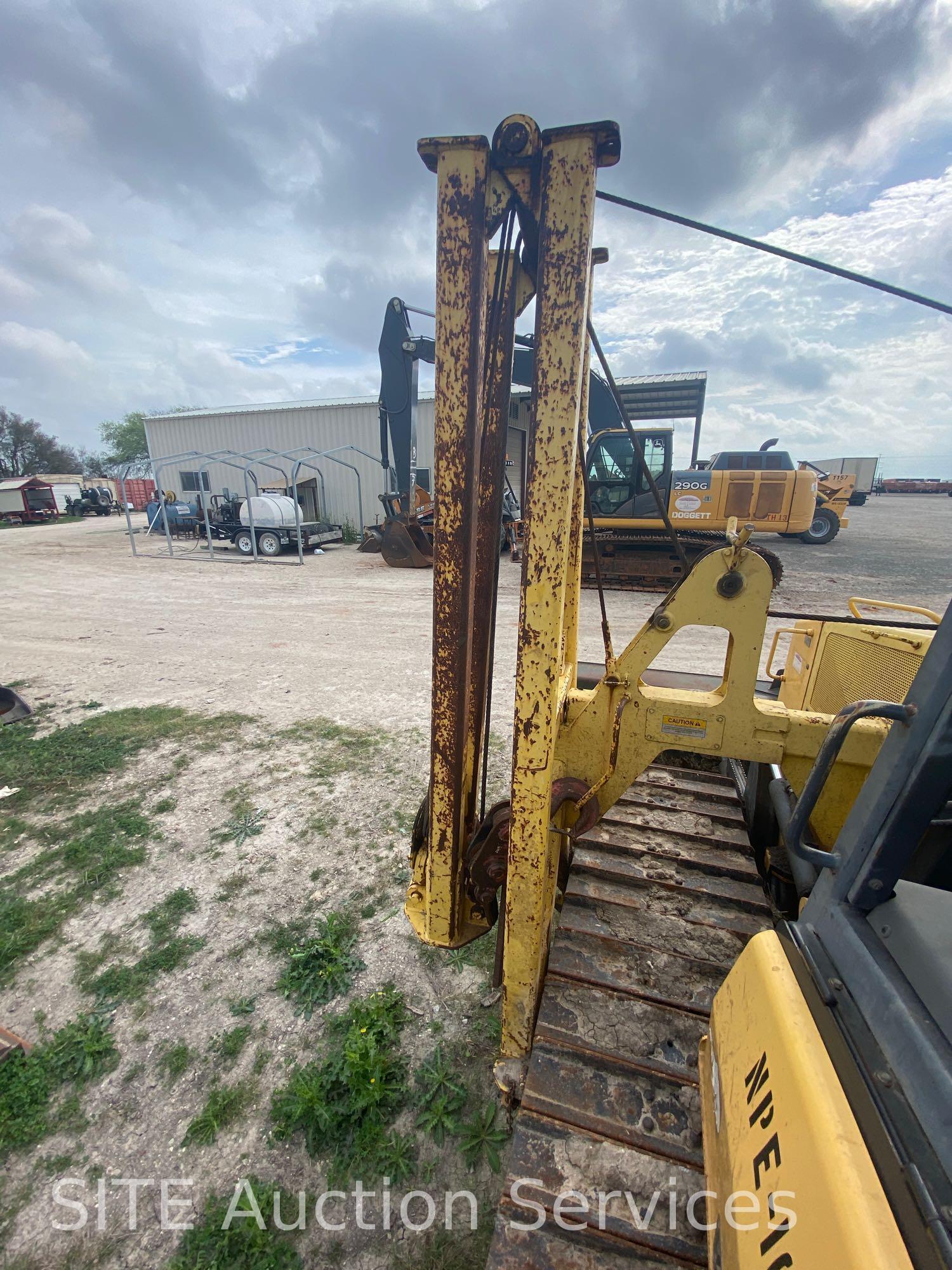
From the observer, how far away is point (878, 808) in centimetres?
125

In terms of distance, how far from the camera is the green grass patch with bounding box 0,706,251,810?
4527mm

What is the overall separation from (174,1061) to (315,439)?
81.4 feet

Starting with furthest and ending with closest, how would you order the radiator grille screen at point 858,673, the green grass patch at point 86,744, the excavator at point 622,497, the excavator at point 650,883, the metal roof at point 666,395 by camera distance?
the metal roof at point 666,395 < the excavator at point 622,497 < the green grass patch at point 86,744 < the radiator grille screen at point 858,673 < the excavator at point 650,883

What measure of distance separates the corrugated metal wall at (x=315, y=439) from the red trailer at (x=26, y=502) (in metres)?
11.5

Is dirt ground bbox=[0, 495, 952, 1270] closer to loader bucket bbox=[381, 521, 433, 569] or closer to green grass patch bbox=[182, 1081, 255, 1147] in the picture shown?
green grass patch bbox=[182, 1081, 255, 1147]

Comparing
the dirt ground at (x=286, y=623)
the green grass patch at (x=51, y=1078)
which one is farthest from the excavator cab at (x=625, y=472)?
the green grass patch at (x=51, y=1078)

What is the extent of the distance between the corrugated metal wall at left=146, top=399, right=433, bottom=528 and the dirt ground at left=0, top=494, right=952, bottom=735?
697cm

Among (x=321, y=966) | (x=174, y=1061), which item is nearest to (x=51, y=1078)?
(x=174, y=1061)

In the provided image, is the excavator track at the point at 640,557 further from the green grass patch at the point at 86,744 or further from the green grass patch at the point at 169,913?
the green grass patch at the point at 169,913

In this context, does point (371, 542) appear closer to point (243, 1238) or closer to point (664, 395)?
point (664, 395)

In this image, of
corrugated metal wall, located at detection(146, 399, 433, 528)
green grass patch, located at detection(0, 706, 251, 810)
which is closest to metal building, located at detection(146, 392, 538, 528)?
corrugated metal wall, located at detection(146, 399, 433, 528)

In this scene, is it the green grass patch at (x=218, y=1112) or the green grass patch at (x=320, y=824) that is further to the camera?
the green grass patch at (x=320, y=824)

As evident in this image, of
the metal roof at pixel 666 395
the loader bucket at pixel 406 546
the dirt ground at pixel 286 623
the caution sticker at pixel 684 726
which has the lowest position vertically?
the dirt ground at pixel 286 623

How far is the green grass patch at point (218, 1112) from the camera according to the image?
7.16 ft
